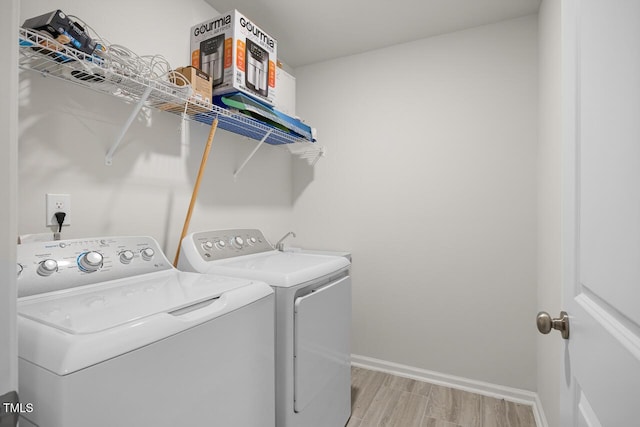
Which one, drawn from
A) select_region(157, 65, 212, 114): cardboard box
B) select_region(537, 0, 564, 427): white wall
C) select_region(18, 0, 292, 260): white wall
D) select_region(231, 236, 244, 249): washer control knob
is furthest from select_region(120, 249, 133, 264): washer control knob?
select_region(537, 0, 564, 427): white wall

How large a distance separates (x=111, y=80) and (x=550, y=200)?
2.05m

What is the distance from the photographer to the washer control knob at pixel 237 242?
176 cm

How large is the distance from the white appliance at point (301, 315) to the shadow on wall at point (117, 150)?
36 cm

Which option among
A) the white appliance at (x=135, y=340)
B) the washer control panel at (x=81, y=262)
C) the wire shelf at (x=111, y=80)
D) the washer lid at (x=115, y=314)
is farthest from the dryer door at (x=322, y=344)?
the wire shelf at (x=111, y=80)

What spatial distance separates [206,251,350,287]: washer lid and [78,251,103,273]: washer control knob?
43 cm

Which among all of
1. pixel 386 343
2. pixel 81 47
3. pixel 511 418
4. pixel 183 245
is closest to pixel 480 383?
pixel 511 418

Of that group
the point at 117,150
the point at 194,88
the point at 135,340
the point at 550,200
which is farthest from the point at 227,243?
the point at 550,200

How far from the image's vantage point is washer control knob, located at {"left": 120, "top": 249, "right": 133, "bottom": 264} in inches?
47.5

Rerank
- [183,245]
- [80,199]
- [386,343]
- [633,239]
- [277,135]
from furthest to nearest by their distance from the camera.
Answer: [386,343]
[277,135]
[183,245]
[80,199]
[633,239]

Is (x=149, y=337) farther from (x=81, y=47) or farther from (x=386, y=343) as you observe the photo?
(x=386, y=343)

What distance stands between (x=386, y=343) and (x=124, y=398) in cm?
204

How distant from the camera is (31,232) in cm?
113

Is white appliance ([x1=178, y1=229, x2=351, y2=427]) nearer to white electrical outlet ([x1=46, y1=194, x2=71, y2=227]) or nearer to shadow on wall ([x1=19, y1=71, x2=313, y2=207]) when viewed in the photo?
shadow on wall ([x1=19, y1=71, x2=313, y2=207])

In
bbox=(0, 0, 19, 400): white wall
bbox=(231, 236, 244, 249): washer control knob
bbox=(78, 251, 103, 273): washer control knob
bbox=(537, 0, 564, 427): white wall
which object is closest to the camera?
bbox=(0, 0, 19, 400): white wall
